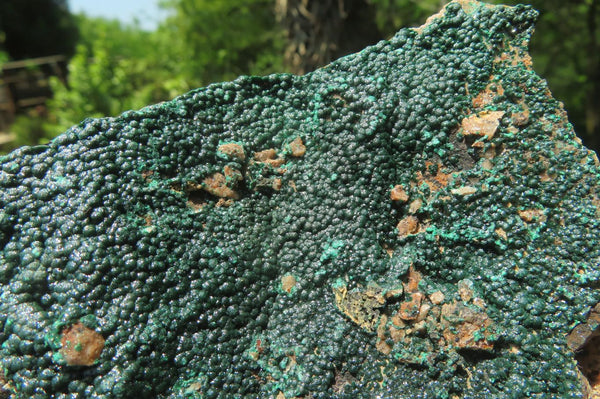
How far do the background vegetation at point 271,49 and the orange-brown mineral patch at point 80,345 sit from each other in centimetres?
309

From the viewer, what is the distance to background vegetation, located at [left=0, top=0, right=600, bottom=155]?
3.82 metres

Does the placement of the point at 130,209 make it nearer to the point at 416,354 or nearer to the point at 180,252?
the point at 180,252

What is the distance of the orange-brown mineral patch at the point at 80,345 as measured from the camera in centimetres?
114

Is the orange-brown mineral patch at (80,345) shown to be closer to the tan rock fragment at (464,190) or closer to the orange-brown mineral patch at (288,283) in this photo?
the orange-brown mineral patch at (288,283)

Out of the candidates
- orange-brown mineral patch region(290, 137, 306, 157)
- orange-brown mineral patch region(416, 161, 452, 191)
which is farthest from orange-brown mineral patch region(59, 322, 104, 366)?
orange-brown mineral patch region(416, 161, 452, 191)

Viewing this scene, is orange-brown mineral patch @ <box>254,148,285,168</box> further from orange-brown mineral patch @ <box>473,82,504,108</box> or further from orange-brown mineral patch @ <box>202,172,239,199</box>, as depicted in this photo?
orange-brown mineral patch @ <box>473,82,504,108</box>

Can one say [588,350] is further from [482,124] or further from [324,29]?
[324,29]

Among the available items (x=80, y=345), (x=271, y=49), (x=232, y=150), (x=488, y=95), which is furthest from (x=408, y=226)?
(x=271, y=49)

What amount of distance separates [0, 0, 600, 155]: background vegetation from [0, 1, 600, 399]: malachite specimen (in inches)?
96.3

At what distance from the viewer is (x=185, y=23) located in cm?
582

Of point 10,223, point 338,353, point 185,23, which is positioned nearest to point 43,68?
point 185,23

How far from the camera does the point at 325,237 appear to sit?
1.38m

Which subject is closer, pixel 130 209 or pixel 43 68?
pixel 130 209

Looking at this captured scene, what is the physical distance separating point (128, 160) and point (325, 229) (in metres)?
0.63
